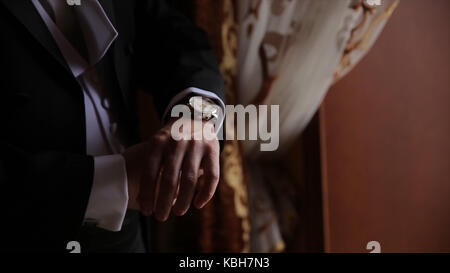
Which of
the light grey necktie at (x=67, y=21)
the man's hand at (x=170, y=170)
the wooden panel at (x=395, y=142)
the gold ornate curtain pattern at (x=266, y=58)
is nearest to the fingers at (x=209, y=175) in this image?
the man's hand at (x=170, y=170)

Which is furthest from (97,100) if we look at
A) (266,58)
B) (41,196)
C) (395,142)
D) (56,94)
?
(395,142)

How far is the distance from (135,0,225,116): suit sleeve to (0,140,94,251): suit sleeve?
6.4 inches

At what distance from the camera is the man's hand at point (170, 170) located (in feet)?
1.41

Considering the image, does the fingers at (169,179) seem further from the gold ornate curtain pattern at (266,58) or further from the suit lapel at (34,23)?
the gold ornate curtain pattern at (266,58)

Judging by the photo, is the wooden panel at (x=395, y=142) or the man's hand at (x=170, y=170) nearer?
the man's hand at (x=170, y=170)

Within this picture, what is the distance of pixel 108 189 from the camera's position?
0.46 m

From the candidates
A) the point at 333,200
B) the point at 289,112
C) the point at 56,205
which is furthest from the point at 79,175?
the point at 333,200

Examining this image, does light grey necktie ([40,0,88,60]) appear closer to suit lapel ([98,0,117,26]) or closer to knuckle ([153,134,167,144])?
suit lapel ([98,0,117,26])

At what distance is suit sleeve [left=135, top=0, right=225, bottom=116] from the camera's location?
1.78 ft

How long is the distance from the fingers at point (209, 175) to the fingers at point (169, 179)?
0.10 ft

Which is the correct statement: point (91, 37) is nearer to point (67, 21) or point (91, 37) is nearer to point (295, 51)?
point (67, 21)

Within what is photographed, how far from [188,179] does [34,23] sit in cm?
26

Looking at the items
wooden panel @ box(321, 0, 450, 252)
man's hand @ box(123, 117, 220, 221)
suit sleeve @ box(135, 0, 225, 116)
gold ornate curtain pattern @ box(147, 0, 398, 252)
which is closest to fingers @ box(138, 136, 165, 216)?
man's hand @ box(123, 117, 220, 221)

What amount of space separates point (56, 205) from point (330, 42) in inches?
24.1
